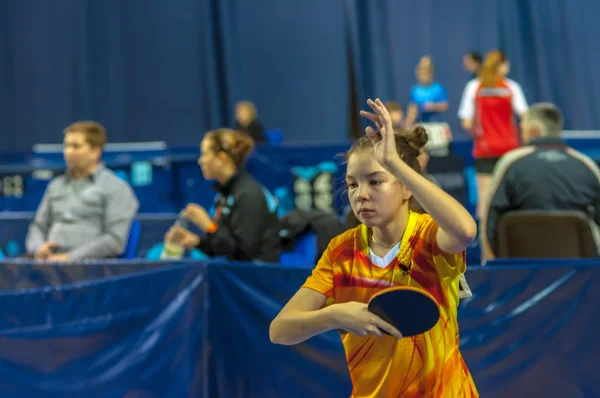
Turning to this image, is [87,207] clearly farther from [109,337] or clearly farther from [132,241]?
[109,337]

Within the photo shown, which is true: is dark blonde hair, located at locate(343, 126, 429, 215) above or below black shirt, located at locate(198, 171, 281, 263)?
above

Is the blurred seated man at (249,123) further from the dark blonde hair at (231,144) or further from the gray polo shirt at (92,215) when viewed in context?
the dark blonde hair at (231,144)

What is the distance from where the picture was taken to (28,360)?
3297 mm

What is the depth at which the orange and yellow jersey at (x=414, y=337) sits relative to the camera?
186 centimetres

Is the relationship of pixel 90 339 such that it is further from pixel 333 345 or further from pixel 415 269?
pixel 415 269

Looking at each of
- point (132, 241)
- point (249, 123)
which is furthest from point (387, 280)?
point (249, 123)

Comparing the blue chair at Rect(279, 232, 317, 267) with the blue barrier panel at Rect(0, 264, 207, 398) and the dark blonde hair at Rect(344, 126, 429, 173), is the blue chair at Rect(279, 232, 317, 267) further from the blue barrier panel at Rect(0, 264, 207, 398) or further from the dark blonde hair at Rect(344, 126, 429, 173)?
the dark blonde hair at Rect(344, 126, 429, 173)

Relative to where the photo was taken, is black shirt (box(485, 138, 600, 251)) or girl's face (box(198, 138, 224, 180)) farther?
girl's face (box(198, 138, 224, 180))

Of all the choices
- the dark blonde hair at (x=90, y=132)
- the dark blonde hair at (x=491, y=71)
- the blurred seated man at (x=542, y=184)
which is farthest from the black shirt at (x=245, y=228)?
the dark blonde hair at (x=491, y=71)

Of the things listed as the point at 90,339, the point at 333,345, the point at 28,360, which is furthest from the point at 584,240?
the point at 28,360

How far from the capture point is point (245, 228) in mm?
4391

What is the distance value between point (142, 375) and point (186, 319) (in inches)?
10.7

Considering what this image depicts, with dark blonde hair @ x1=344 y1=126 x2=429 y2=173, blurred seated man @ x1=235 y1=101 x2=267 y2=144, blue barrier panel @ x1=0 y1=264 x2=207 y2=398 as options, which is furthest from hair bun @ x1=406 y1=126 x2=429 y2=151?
blurred seated man @ x1=235 y1=101 x2=267 y2=144

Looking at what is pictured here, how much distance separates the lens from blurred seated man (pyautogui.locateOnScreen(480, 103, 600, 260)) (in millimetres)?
4309
